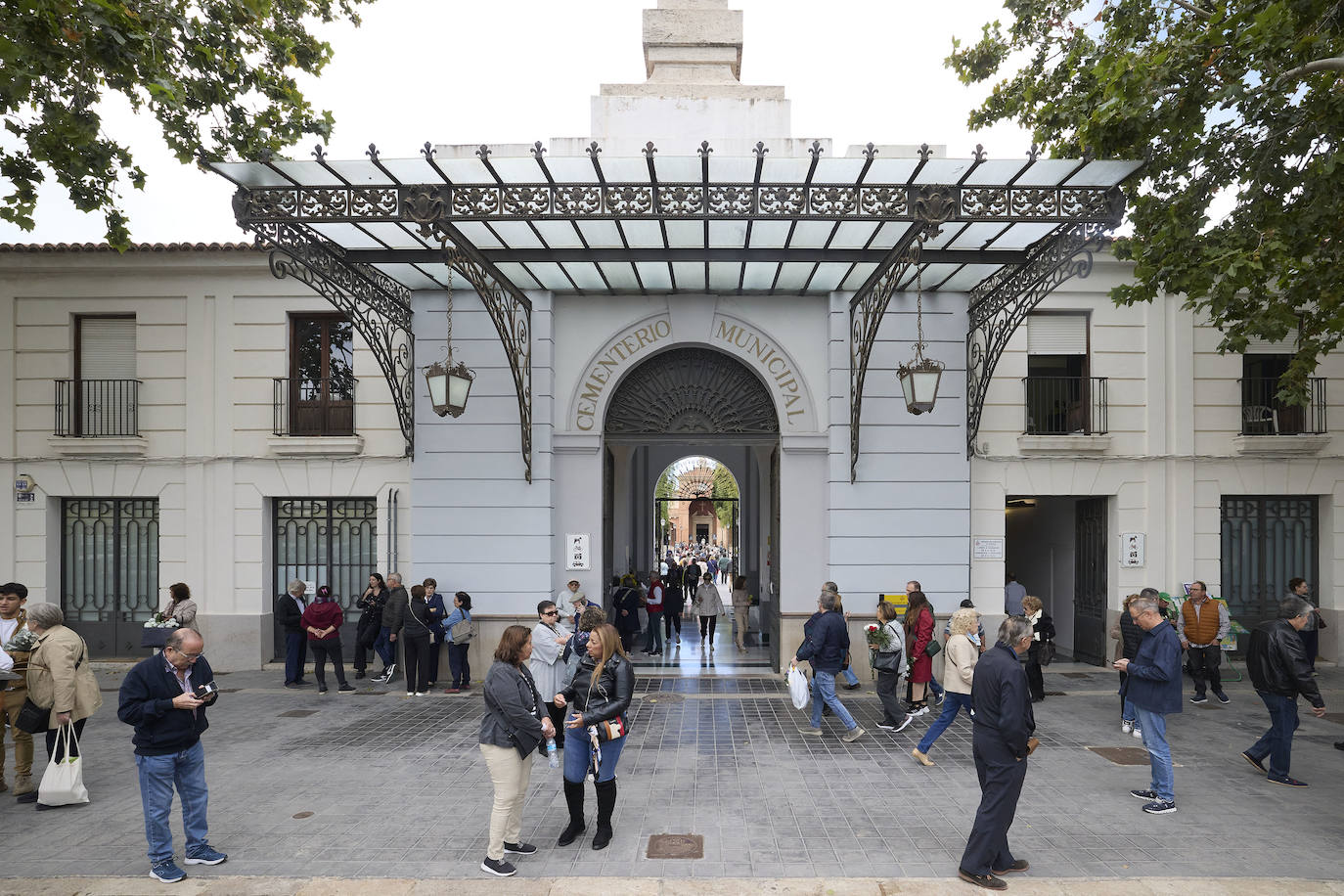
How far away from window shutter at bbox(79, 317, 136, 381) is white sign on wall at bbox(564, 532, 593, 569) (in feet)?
23.7

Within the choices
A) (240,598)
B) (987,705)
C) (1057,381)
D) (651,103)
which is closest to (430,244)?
(651,103)

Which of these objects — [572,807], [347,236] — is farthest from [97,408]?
[572,807]

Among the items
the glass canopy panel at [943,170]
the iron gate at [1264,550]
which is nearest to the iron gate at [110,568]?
the glass canopy panel at [943,170]

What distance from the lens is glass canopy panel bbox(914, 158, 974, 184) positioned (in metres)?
7.68

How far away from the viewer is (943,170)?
7.86 meters

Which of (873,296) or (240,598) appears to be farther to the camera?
(240,598)

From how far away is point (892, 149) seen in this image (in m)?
8.57

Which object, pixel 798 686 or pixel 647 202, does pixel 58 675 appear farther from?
pixel 647 202

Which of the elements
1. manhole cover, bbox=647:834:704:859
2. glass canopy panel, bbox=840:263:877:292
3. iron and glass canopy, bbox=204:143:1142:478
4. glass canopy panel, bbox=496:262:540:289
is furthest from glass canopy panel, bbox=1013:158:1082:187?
manhole cover, bbox=647:834:704:859

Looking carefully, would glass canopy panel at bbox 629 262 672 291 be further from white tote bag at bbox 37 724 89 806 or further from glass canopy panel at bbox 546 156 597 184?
white tote bag at bbox 37 724 89 806

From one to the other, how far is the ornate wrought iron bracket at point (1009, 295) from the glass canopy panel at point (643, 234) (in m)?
4.37

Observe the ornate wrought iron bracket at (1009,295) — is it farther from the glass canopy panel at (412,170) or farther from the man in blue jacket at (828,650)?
the glass canopy panel at (412,170)

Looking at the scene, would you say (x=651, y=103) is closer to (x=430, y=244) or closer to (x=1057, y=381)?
(x=430, y=244)

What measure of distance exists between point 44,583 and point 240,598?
3.05 metres
